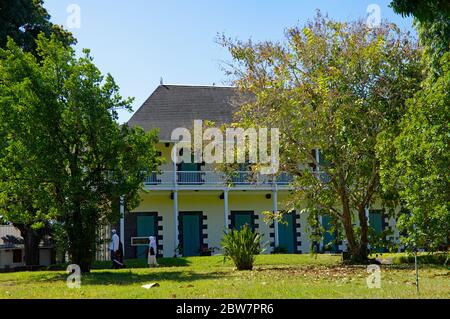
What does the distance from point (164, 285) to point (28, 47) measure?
17074 mm

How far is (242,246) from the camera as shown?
16.6 meters

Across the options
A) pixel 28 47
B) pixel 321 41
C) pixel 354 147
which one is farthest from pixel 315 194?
pixel 28 47

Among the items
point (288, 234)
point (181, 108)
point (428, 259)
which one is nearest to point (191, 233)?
point (288, 234)

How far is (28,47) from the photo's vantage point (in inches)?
1013

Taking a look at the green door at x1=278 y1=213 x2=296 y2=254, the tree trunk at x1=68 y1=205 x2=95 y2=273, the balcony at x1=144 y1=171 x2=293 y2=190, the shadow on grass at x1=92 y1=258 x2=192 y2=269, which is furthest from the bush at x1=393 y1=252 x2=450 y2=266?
the green door at x1=278 y1=213 x2=296 y2=254

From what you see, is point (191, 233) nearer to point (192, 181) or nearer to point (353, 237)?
point (192, 181)

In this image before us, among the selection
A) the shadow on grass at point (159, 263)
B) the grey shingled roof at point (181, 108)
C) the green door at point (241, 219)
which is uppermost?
the grey shingled roof at point (181, 108)

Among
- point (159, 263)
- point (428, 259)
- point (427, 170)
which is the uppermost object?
point (427, 170)

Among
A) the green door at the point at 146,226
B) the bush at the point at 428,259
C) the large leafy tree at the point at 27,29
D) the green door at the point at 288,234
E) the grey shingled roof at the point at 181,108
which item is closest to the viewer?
the bush at the point at 428,259

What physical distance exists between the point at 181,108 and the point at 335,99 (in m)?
16.3

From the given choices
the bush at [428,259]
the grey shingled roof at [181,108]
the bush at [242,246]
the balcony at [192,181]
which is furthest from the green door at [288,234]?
the bush at [242,246]

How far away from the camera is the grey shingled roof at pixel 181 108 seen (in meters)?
31.4

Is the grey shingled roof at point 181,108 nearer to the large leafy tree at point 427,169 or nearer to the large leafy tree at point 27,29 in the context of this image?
the large leafy tree at point 27,29

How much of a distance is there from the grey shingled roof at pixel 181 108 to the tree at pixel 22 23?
21.4 feet
